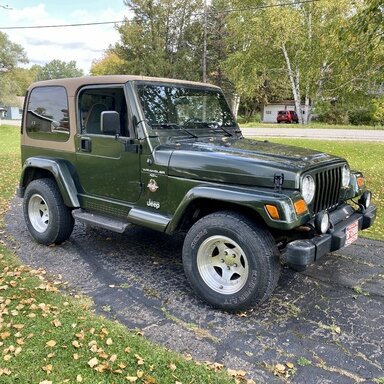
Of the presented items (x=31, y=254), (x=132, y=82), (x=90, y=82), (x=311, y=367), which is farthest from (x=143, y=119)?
(x=311, y=367)

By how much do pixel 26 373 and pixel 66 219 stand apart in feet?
7.82

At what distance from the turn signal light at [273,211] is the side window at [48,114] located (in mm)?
2642

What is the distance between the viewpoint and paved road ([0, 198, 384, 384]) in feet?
9.12

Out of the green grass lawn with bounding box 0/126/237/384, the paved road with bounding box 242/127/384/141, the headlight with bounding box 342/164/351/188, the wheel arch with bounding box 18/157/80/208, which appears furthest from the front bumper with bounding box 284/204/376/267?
the paved road with bounding box 242/127/384/141

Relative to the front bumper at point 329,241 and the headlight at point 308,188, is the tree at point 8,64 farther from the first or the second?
the headlight at point 308,188

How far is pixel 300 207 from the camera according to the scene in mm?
3055

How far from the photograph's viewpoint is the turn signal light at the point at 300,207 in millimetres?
3021

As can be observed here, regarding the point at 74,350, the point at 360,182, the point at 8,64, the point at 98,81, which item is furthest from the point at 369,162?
the point at 8,64

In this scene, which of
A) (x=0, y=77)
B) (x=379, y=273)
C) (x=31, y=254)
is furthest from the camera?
(x=0, y=77)

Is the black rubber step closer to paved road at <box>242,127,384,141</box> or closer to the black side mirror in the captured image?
the black side mirror

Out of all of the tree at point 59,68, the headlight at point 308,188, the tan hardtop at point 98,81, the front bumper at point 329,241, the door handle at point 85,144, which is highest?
the tree at point 59,68

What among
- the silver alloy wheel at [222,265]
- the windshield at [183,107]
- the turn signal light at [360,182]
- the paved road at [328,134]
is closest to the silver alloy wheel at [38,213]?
the windshield at [183,107]

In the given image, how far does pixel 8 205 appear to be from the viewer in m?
7.20

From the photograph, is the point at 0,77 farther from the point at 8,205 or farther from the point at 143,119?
the point at 143,119
